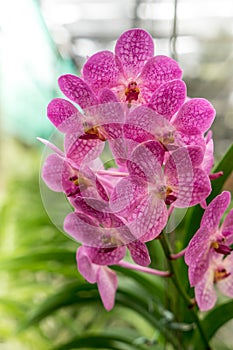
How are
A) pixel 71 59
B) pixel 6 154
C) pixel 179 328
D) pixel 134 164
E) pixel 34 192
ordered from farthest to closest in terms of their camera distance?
pixel 6 154 → pixel 71 59 → pixel 34 192 → pixel 179 328 → pixel 134 164

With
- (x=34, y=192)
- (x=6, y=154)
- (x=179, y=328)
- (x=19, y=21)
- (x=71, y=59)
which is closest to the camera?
(x=179, y=328)

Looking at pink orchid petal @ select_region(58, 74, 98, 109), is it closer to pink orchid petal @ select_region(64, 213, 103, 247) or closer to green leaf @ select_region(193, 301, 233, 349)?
pink orchid petal @ select_region(64, 213, 103, 247)

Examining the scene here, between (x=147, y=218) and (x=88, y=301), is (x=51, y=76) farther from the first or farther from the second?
(x=147, y=218)

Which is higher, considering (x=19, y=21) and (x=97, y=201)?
(x=97, y=201)

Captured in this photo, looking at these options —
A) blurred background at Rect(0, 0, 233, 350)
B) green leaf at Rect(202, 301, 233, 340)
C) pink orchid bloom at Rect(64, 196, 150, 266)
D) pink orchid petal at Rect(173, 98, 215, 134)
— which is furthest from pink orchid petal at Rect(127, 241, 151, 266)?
blurred background at Rect(0, 0, 233, 350)

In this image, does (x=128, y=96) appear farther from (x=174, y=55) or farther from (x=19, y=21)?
(x=19, y=21)

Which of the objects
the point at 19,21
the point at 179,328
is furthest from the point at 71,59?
the point at 179,328

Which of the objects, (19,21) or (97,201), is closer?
(97,201)

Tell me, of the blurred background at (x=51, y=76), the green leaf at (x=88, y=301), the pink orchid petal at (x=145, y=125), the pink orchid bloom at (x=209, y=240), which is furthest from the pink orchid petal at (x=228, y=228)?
the blurred background at (x=51, y=76)
